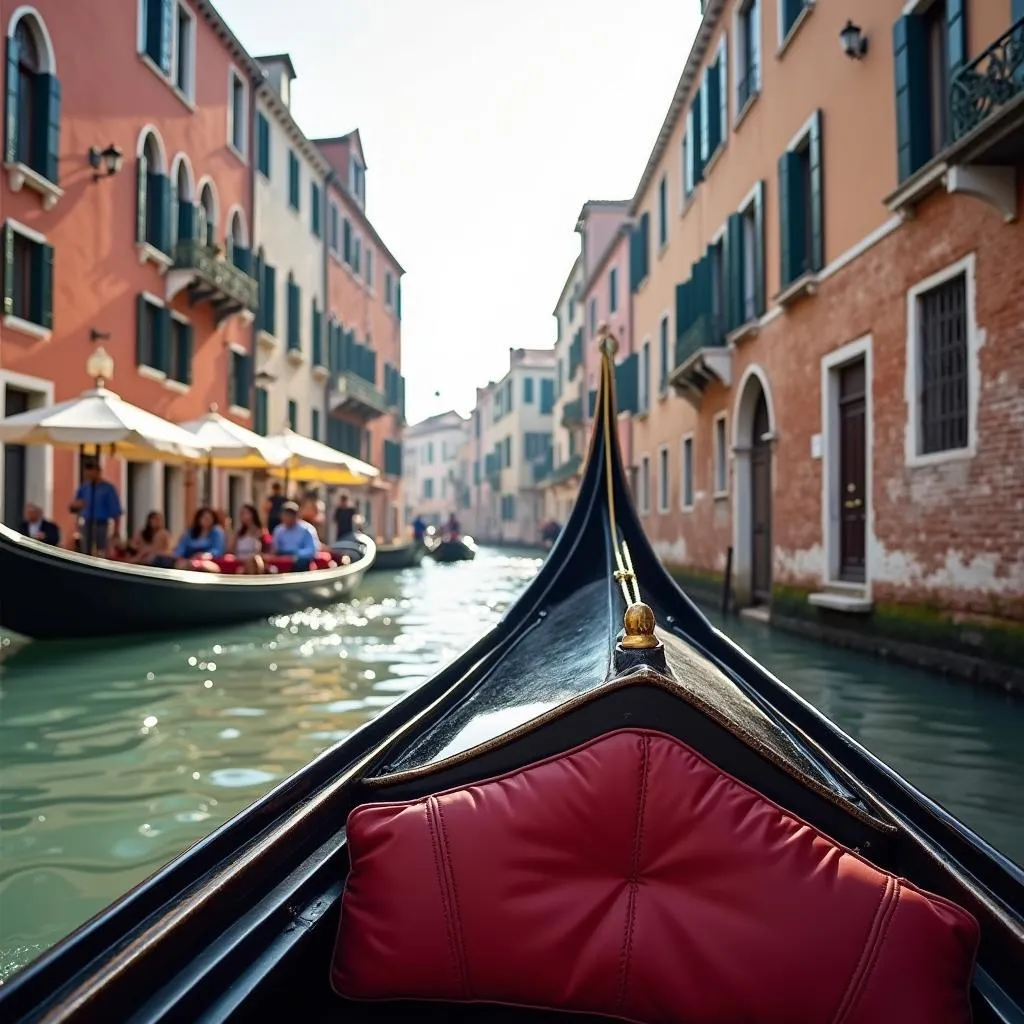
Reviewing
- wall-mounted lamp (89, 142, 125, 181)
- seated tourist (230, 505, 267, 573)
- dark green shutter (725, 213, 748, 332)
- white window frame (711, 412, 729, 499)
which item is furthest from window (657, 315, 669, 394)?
wall-mounted lamp (89, 142, 125, 181)

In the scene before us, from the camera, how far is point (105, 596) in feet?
19.9

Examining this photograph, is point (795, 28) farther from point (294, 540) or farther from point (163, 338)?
point (163, 338)

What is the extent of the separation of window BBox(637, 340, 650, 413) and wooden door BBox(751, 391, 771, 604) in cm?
527

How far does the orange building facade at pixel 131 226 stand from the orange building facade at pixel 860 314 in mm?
5400

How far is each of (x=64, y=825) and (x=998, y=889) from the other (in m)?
2.38

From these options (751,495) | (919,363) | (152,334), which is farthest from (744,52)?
(152,334)

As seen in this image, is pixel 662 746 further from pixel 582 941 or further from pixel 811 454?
pixel 811 454

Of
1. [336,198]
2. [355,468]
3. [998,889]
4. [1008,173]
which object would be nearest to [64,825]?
[998,889]

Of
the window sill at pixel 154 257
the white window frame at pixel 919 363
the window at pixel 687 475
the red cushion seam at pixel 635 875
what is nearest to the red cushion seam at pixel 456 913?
the red cushion seam at pixel 635 875

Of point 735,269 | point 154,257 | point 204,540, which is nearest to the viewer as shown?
point 204,540

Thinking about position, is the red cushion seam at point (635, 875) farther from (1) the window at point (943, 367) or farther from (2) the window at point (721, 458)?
(2) the window at point (721, 458)

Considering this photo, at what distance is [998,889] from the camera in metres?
1.29

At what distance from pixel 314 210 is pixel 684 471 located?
804cm

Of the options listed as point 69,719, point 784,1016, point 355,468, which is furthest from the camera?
point 355,468
